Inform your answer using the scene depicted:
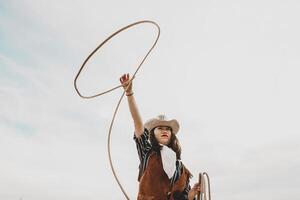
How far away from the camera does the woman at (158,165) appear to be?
4602 mm

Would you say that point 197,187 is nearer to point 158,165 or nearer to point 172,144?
point 158,165

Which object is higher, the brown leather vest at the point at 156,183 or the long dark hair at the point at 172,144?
the long dark hair at the point at 172,144

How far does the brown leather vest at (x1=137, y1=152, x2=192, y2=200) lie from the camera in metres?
4.55

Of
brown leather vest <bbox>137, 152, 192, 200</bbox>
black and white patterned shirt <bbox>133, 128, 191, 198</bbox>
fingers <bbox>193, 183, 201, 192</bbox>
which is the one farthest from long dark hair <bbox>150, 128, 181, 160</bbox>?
fingers <bbox>193, 183, 201, 192</bbox>

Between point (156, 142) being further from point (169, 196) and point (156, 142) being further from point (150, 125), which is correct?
point (169, 196)

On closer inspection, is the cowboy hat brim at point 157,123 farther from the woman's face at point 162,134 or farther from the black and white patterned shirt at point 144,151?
the black and white patterned shirt at point 144,151

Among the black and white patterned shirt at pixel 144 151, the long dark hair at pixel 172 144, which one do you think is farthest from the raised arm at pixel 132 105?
the long dark hair at pixel 172 144

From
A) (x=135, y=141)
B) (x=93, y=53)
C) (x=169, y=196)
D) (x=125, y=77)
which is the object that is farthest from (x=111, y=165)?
(x=93, y=53)

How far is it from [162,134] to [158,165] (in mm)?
620

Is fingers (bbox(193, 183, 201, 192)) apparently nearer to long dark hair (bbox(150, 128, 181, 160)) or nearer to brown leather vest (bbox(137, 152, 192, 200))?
brown leather vest (bbox(137, 152, 192, 200))

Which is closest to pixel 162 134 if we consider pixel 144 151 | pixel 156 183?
pixel 144 151

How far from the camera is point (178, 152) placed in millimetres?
5242

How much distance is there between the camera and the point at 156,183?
4.61m

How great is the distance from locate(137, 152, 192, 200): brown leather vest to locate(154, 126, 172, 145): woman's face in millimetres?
406
